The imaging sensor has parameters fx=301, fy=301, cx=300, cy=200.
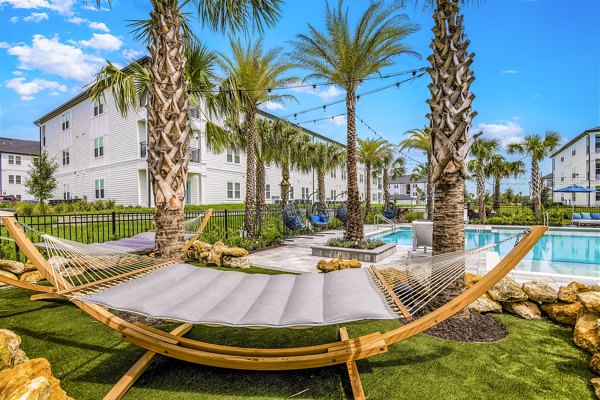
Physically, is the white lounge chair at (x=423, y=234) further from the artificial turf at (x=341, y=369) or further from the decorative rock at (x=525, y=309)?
the artificial turf at (x=341, y=369)

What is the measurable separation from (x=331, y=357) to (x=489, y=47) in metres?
10.1

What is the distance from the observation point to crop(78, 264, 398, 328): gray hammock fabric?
233 cm

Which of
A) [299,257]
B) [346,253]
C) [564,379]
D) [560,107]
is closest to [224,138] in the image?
[299,257]

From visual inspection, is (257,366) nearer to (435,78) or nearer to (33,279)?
(435,78)

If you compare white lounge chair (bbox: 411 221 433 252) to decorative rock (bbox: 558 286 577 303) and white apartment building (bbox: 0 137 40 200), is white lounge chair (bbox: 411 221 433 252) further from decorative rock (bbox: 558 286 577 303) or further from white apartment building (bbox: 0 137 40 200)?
white apartment building (bbox: 0 137 40 200)

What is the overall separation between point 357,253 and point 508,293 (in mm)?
4416

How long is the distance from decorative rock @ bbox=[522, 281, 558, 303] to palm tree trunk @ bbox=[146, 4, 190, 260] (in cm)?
507

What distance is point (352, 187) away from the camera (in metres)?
9.47

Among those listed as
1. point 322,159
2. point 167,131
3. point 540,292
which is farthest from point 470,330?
point 322,159

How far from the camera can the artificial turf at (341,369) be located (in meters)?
2.54

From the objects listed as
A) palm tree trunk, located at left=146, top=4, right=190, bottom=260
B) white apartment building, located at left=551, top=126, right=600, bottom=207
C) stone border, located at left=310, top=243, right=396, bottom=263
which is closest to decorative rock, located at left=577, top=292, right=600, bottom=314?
stone border, located at left=310, top=243, right=396, bottom=263

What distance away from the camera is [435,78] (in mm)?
4125

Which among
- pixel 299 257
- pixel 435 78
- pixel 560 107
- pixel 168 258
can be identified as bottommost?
pixel 299 257

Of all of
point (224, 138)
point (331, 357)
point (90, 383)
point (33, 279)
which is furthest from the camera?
point (224, 138)
